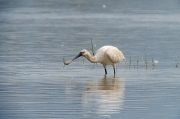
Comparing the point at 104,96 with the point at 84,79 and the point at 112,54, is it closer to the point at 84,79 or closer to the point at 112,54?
the point at 84,79

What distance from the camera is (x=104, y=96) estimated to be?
1352cm

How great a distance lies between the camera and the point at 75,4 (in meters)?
66.9

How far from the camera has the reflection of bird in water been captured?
1212 centimetres

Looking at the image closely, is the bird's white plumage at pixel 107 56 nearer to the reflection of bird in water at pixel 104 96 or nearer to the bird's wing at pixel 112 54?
the bird's wing at pixel 112 54

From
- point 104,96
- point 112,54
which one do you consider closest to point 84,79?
point 112,54

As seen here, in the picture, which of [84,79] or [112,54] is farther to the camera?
[112,54]

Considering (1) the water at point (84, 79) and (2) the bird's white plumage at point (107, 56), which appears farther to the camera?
(2) the bird's white plumage at point (107, 56)

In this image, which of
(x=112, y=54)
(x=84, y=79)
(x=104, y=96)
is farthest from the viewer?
(x=112, y=54)

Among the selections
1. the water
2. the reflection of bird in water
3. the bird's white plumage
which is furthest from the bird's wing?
the reflection of bird in water

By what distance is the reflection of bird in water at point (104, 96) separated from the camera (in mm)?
12117

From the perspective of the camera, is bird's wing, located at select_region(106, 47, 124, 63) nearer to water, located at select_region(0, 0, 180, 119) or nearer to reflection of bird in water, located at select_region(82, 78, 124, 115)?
water, located at select_region(0, 0, 180, 119)

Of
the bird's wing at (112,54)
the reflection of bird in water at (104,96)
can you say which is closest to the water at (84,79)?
the reflection of bird in water at (104,96)

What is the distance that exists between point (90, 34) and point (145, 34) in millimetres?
2177

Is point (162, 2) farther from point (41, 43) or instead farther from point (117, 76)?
point (117, 76)
